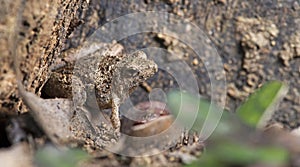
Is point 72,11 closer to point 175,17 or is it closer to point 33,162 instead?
point 33,162

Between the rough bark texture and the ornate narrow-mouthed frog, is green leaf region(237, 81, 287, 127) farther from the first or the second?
the ornate narrow-mouthed frog

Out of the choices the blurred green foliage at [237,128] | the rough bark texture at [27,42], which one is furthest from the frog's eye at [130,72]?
the blurred green foliage at [237,128]

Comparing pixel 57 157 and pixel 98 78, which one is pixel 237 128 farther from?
pixel 98 78

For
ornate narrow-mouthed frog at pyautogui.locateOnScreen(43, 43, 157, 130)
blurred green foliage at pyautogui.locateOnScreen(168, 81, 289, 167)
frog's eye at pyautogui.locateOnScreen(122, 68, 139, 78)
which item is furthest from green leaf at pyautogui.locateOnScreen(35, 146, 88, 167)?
frog's eye at pyautogui.locateOnScreen(122, 68, 139, 78)

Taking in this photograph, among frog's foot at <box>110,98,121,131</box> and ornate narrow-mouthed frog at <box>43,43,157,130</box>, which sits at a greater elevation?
ornate narrow-mouthed frog at <box>43,43,157,130</box>

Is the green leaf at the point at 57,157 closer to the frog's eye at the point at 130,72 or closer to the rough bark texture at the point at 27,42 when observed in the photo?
the rough bark texture at the point at 27,42

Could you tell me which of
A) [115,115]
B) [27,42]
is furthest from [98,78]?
[27,42]
